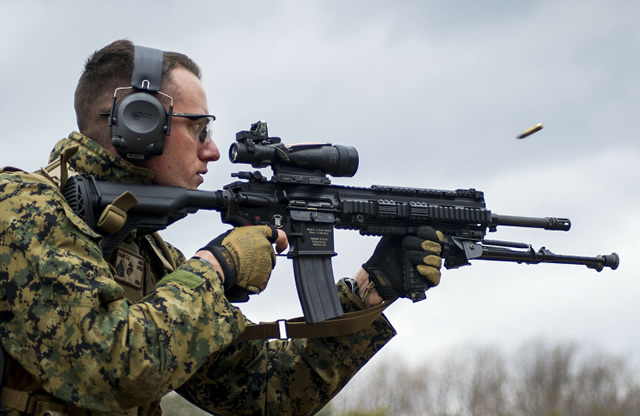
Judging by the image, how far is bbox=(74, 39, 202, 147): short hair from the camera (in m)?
5.46

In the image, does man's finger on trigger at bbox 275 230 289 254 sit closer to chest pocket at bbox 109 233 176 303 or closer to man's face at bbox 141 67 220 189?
man's face at bbox 141 67 220 189

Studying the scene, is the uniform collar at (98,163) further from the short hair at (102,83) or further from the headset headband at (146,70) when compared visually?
the headset headband at (146,70)

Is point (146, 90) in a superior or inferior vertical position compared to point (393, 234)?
superior

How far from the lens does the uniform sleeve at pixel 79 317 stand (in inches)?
174

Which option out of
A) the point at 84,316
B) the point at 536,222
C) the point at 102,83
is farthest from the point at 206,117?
the point at 536,222

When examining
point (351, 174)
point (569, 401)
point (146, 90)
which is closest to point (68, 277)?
point (146, 90)

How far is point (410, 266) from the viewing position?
6.37m

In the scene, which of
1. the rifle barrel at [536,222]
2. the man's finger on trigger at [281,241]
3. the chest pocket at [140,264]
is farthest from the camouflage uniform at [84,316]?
the rifle barrel at [536,222]

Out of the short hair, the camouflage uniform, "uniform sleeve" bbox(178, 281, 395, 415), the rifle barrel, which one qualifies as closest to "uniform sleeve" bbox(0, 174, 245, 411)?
the camouflage uniform

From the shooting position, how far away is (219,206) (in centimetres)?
580

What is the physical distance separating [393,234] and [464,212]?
25.6 inches

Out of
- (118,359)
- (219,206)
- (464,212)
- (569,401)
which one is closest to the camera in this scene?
(118,359)

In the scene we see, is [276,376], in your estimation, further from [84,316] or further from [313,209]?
[84,316]

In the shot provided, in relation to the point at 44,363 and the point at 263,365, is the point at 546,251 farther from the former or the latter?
the point at 44,363
